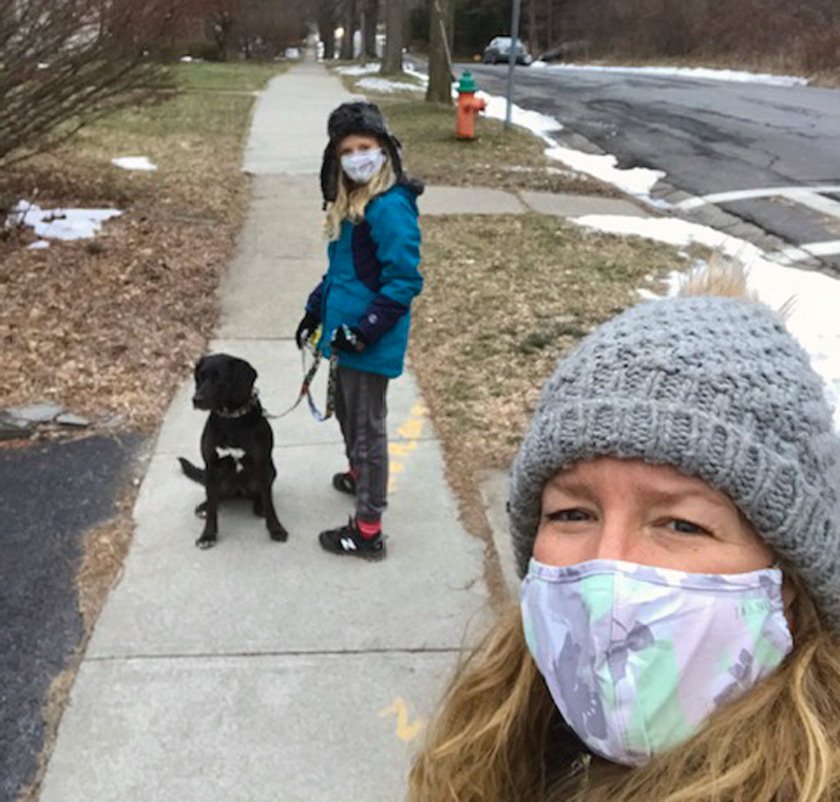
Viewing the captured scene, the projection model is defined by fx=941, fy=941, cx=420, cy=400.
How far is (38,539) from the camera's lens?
371 centimetres

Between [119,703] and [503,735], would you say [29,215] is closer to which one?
[119,703]

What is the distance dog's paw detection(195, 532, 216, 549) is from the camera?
3675 millimetres

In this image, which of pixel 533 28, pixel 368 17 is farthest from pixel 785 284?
pixel 533 28

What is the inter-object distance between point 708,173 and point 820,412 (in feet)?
37.0

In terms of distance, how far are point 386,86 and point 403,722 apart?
910 inches

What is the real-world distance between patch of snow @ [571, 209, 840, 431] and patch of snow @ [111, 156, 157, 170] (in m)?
5.16

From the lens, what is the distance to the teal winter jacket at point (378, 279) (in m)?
3.17

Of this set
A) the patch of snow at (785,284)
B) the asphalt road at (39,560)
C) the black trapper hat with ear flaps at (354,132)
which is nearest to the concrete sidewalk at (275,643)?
the asphalt road at (39,560)

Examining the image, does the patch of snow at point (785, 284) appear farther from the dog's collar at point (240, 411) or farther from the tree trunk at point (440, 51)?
the tree trunk at point (440, 51)

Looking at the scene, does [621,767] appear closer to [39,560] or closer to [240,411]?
[240,411]

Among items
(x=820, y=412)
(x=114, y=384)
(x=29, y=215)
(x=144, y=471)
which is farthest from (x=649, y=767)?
(x=29, y=215)

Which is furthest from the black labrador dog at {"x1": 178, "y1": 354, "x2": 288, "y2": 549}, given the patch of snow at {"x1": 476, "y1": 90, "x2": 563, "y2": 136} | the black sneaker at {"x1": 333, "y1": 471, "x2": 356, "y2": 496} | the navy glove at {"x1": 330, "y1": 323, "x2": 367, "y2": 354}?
the patch of snow at {"x1": 476, "y1": 90, "x2": 563, "y2": 136}

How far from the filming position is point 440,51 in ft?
55.1

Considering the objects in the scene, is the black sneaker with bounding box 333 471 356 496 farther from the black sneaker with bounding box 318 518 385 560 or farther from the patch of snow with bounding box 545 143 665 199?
the patch of snow with bounding box 545 143 665 199
